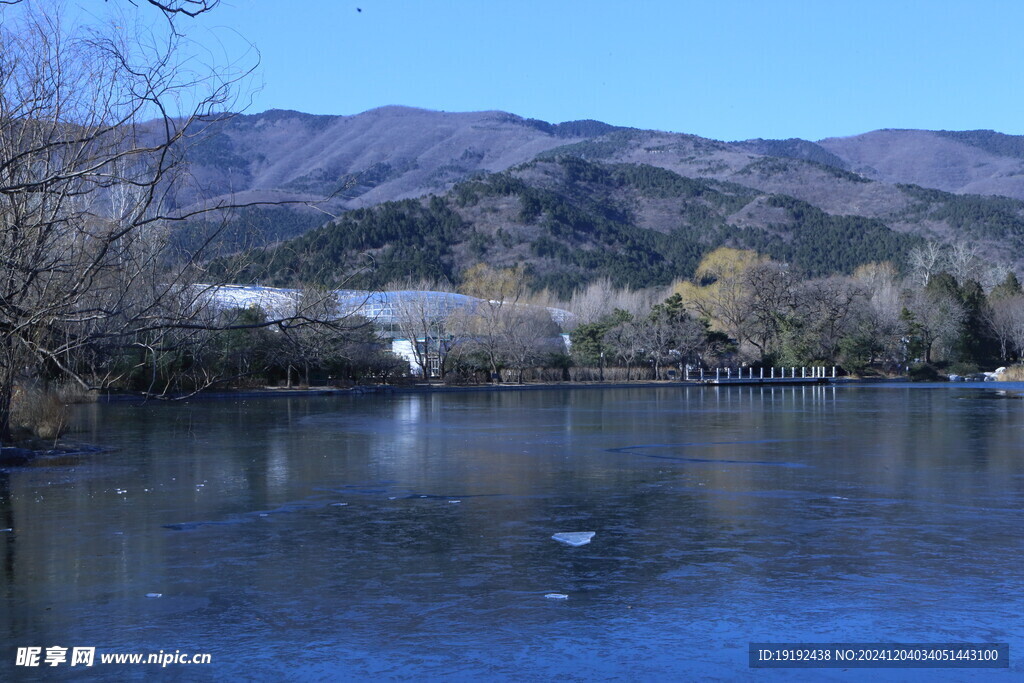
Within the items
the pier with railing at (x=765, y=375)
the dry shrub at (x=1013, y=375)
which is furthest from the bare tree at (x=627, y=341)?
the dry shrub at (x=1013, y=375)

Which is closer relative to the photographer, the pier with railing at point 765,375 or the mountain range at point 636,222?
the pier with railing at point 765,375

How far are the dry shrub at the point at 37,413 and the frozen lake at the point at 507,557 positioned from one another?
2334 millimetres

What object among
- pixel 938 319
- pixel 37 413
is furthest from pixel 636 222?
pixel 37 413

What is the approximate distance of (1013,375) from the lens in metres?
61.1

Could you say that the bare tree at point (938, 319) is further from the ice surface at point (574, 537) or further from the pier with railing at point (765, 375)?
the ice surface at point (574, 537)

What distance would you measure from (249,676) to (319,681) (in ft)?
1.29

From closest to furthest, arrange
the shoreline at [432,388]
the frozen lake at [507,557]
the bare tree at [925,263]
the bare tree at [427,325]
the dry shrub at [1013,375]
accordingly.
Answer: the frozen lake at [507,557], the shoreline at [432,388], the bare tree at [427,325], the dry shrub at [1013,375], the bare tree at [925,263]

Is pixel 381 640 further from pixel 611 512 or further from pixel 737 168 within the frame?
pixel 737 168

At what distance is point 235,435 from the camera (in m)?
21.4

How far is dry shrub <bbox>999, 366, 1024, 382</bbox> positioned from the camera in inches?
2389

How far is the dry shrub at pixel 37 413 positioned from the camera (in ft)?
62.1

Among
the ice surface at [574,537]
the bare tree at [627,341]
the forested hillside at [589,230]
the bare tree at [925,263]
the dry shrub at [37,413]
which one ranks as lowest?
the ice surface at [574,537]

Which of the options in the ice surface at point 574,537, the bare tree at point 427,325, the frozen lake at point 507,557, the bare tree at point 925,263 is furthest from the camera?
the bare tree at point 925,263

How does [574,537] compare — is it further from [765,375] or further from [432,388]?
[765,375]
